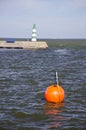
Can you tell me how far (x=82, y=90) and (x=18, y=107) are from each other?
6.98 meters

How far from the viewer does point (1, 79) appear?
33250 millimetres

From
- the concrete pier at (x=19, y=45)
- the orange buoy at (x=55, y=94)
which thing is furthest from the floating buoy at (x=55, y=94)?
the concrete pier at (x=19, y=45)

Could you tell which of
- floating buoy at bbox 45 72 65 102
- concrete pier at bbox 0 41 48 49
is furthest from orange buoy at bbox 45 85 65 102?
concrete pier at bbox 0 41 48 49

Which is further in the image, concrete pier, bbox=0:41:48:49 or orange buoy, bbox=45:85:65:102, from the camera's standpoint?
concrete pier, bbox=0:41:48:49

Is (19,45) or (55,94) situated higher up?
(19,45)

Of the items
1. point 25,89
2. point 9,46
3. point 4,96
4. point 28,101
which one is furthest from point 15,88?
point 9,46

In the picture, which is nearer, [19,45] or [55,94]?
[55,94]

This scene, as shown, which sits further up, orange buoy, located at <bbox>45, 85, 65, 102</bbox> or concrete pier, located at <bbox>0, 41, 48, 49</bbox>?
concrete pier, located at <bbox>0, 41, 48, 49</bbox>

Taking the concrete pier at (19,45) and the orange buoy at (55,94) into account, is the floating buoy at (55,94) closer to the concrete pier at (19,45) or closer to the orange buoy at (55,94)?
the orange buoy at (55,94)

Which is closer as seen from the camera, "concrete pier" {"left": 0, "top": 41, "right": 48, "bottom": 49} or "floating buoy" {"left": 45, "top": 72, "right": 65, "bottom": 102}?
"floating buoy" {"left": 45, "top": 72, "right": 65, "bottom": 102}

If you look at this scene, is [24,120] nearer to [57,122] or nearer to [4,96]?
[57,122]

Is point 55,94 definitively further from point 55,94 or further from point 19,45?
point 19,45

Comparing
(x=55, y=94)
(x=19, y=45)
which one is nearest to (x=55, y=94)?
(x=55, y=94)

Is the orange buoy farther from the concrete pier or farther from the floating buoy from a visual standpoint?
the concrete pier
